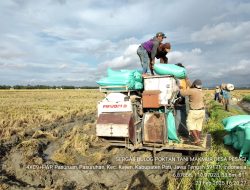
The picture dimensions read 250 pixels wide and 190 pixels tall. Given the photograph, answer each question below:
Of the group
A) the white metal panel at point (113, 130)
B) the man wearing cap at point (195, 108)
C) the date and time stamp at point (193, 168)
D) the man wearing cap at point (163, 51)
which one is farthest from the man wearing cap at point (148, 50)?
the date and time stamp at point (193, 168)

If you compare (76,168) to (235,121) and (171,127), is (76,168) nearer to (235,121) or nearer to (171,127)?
(171,127)

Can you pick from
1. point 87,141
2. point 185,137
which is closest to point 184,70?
point 185,137

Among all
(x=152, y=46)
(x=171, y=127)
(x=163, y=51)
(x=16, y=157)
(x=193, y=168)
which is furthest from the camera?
(x=163, y=51)

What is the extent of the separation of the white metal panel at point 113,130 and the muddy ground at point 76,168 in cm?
76

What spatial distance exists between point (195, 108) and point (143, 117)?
1.30 meters

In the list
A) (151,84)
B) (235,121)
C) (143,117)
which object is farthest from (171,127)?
(235,121)

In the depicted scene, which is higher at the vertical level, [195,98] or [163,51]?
[163,51]

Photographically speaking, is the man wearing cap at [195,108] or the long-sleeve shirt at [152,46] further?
the long-sleeve shirt at [152,46]

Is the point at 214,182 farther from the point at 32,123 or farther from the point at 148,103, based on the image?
the point at 32,123

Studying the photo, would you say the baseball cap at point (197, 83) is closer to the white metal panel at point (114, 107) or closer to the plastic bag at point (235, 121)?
the plastic bag at point (235, 121)

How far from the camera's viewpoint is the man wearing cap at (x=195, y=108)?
6.69 meters

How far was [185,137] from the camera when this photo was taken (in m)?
7.57

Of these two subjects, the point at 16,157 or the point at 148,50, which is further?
the point at 148,50

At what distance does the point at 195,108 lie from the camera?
6719 mm
